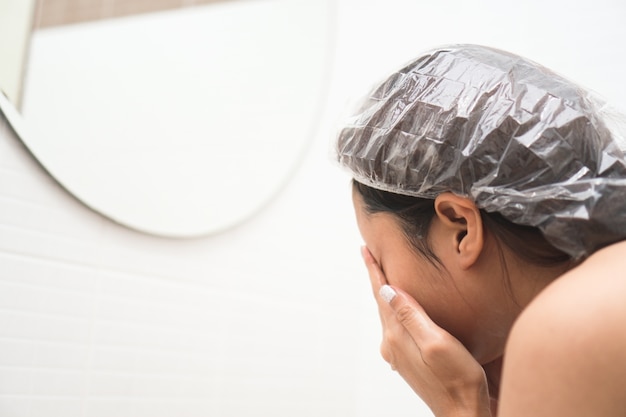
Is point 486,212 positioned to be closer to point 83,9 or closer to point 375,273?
point 375,273

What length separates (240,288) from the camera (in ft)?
3.25

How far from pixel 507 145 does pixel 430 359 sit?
25 centimetres

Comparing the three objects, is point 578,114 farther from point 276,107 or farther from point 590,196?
point 276,107

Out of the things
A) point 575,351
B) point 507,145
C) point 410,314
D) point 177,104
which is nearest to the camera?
point 575,351

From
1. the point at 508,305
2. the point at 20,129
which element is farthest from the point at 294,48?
the point at 508,305

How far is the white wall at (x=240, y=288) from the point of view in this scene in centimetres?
71

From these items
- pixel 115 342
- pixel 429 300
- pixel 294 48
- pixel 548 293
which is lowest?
pixel 115 342

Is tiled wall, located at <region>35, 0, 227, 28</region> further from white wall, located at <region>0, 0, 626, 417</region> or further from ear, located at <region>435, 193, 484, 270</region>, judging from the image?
ear, located at <region>435, 193, 484, 270</region>

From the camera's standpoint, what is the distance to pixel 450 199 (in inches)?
23.9

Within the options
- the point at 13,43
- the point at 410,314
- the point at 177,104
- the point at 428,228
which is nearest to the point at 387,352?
the point at 410,314

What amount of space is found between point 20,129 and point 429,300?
512 mm

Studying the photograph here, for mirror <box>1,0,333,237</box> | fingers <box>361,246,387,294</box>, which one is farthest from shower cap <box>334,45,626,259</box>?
mirror <box>1,0,333,237</box>

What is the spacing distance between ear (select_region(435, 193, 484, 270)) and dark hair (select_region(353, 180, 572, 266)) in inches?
0.6

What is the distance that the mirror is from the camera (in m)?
0.75
